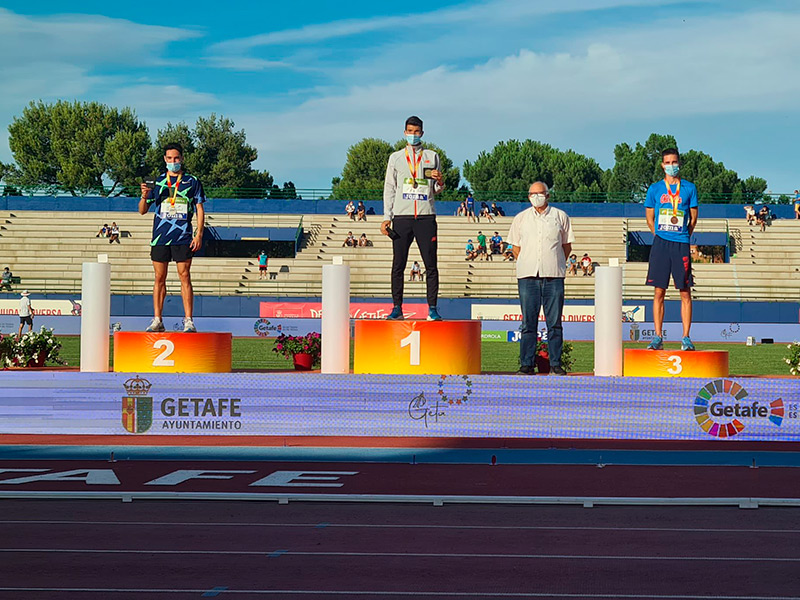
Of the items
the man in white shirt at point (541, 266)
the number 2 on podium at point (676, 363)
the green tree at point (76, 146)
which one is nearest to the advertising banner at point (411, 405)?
the number 2 on podium at point (676, 363)

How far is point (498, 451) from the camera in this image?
38.0ft

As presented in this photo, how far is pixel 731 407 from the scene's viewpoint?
40.0 ft

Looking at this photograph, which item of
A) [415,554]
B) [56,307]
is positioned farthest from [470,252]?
[415,554]

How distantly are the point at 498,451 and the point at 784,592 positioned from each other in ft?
18.8

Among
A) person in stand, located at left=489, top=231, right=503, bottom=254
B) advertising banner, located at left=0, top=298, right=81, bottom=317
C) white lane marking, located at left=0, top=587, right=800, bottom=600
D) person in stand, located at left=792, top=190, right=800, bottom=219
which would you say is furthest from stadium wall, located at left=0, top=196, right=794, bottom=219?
white lane marking, located at left=0, top=587, right=800, bottom=600

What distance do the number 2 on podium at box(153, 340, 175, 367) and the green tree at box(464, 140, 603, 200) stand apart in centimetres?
9398

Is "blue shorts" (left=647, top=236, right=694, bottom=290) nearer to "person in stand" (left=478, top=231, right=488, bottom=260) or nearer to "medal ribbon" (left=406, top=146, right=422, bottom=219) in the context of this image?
"medal ribbon" (left=406, top=146, right=422, bottom=219)

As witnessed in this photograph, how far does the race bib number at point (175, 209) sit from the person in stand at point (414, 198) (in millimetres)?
2560

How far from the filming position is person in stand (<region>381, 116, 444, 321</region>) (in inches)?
505

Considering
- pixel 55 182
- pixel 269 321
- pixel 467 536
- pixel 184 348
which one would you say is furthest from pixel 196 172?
pixel 467 536

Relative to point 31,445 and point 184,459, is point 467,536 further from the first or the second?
point 31,445

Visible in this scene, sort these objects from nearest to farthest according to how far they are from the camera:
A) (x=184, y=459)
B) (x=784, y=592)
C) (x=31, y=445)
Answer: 1. (x=784, y=592)
2. (x=184, y=459)
3. (x=31, y=445)

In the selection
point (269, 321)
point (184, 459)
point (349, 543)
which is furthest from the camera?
point (269, 321)

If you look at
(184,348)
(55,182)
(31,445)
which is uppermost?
(55,182)
